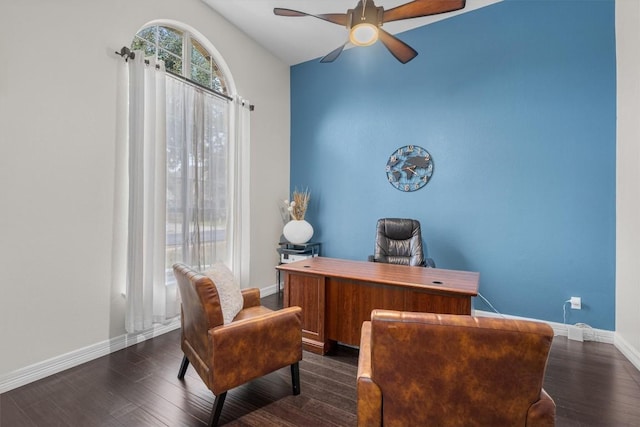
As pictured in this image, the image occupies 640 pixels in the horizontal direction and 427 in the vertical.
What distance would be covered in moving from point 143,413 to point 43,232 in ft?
4.82

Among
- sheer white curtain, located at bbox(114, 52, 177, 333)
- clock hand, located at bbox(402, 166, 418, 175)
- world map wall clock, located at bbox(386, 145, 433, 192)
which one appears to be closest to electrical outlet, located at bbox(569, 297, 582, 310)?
world map wall clock, located at bbox(386, 145, 433, 192)

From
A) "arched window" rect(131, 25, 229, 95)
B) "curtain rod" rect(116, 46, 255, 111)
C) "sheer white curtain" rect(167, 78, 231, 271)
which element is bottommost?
"sheer white curtain" rect(167, 78, 231, 271)

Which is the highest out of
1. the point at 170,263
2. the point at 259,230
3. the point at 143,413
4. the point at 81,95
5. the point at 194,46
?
the point at 194,46

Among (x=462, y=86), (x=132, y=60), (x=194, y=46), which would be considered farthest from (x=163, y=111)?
(x=462, y=86)

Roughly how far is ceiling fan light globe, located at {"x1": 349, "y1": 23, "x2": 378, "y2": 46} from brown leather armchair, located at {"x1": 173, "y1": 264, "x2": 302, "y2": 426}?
198 cm

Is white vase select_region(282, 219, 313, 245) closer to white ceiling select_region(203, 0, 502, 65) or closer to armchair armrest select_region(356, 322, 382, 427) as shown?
white ceiling select_region(203, 0, 502, 65)

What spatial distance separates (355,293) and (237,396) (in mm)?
1115

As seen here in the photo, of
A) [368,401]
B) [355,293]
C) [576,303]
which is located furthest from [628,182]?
[368,401]

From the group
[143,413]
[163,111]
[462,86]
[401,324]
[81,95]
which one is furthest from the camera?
[462,86]

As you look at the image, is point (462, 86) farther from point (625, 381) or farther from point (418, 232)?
point (625, 381)

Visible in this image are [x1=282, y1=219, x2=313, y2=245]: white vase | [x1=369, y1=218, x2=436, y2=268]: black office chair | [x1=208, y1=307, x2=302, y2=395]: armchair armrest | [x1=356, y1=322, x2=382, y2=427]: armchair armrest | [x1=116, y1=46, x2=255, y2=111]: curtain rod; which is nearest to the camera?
[x1=356, y1=322, x2=382, y2=427]: armchair armrest

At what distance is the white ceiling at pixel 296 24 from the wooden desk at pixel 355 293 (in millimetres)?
2843

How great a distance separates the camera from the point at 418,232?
3314 mm

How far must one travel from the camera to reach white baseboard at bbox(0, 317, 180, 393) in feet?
6.70
